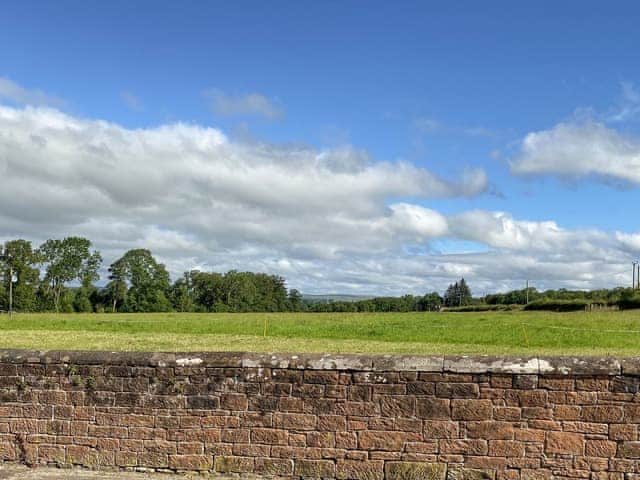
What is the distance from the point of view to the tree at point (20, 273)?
8319 centimetres

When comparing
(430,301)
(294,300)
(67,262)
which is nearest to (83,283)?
(67,262)

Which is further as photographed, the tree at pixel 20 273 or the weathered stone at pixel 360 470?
the tree at pixel 20 273

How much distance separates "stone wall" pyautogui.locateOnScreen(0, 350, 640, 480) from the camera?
19.3 feet

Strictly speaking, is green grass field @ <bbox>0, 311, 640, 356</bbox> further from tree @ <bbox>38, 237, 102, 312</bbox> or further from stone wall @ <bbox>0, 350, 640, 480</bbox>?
tree @ <bbox>38, 237, 102, 312</bbox>

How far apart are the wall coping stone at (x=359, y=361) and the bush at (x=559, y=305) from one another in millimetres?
65305

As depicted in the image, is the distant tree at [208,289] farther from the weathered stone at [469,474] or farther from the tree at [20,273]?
the weathered stone at [469,474]

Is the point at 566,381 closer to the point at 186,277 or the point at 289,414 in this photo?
the point at 289,414

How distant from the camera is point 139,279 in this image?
97625 mm

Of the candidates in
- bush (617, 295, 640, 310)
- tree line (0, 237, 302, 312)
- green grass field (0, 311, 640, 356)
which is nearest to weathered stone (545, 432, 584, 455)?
green grass field (0, 311, 640, 356)

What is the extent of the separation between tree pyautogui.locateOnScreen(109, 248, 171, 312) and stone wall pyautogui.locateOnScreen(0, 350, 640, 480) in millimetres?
90906

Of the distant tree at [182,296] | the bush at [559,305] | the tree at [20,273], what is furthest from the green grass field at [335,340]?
the distant tree at [182,296]

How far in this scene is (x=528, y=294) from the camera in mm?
108000

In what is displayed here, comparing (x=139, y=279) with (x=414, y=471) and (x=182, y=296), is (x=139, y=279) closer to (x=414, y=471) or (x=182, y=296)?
(x=182, y=296)

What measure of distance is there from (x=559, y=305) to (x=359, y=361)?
7107 centimetres
